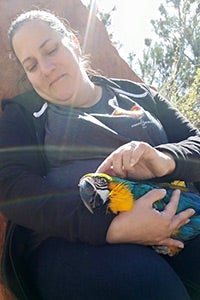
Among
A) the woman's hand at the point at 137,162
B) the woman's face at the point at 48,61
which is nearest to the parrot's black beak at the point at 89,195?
the woman's hand at the point at 137,162

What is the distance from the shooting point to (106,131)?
1.51 m

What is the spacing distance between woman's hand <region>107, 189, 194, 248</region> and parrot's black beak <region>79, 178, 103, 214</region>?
0.21ft

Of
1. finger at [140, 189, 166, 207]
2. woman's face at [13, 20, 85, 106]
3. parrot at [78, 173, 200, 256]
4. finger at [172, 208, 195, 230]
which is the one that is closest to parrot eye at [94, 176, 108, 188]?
parrot at [78, 173, 200, 256]

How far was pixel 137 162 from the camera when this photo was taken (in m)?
1.27

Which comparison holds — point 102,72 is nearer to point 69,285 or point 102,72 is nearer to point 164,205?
point 164,205

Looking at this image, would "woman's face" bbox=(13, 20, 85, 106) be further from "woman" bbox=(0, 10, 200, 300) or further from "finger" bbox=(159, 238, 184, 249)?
"finger" bbox=(159, 238, 184, 249)

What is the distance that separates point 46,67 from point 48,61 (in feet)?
0.09

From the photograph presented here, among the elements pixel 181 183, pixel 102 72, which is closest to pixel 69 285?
pixel 181 183

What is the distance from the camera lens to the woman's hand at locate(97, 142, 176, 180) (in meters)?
Result: 1.25

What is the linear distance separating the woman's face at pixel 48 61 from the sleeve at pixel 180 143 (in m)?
0.33

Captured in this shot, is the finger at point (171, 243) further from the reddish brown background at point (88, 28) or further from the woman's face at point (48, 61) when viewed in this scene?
the reddish brown background at point (88, 28)

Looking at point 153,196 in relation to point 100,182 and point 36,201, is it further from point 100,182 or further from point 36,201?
point 36,201

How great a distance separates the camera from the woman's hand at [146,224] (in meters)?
1.20


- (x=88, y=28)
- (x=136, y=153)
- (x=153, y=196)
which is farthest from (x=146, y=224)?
(x=88, y=28)
